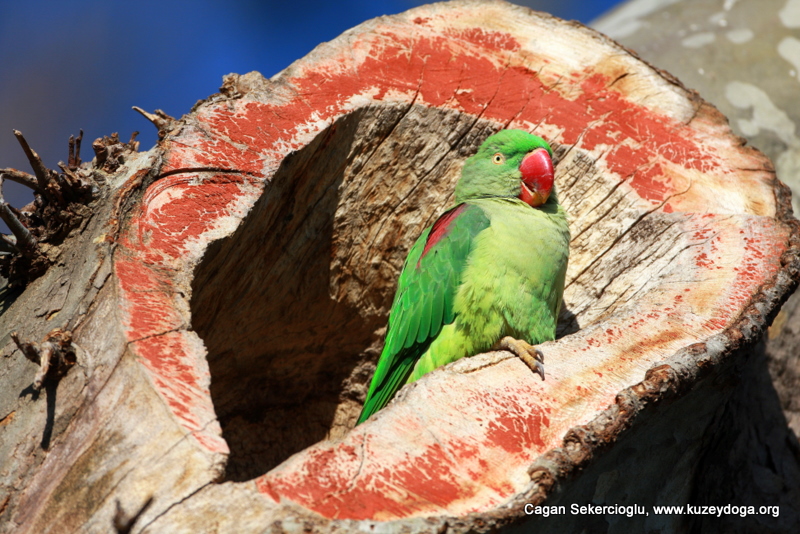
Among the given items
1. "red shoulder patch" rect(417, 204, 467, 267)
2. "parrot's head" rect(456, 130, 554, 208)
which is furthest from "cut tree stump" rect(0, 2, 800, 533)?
"red shoulder patch" rect(417, 204, 467, 267)

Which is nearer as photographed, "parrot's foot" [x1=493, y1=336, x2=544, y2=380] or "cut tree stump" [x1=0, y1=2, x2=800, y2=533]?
"cut tree stump" [x1=0, y1=2, x2=800, y2=533]

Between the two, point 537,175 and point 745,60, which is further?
point 745,60

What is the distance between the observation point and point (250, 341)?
10.5ft

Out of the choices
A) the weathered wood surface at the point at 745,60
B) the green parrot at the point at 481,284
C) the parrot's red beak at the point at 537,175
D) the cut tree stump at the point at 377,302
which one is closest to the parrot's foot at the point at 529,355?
the cut tree stump at the point at 377,302

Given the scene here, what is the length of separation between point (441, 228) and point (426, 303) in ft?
1.26

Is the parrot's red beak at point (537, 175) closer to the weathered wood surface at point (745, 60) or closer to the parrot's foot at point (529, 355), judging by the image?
the parrot's foot at point (529, 355)

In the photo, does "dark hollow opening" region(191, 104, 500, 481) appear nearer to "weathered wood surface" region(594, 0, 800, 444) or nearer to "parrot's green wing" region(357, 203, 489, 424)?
"parrot's green wing" region(357, 203, 489, 424)

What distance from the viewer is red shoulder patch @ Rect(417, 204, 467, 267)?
9.10ft

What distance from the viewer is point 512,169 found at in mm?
2918

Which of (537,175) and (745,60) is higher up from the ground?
(537,175)

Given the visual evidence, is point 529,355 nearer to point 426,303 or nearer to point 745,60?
point 426,303

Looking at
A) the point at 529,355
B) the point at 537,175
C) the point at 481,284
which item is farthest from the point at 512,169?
the point at 529,355

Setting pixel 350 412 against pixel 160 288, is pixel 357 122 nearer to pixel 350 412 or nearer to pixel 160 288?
pixel 160 288

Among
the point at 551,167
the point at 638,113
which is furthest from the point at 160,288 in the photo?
the point at 638,113
